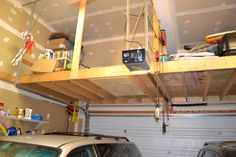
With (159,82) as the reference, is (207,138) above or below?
below

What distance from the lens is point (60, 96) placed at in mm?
5430

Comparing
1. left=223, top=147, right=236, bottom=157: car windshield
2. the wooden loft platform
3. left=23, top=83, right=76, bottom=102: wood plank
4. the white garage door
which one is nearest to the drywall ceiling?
the wooden loft platform

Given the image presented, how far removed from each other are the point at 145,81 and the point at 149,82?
0.09 m

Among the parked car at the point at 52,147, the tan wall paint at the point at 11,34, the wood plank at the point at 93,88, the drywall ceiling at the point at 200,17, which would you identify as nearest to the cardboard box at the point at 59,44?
the tan wall paint at the point at 11,34

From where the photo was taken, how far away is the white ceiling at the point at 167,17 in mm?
4273

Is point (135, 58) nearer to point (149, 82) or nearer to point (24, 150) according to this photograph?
point (149, 82)

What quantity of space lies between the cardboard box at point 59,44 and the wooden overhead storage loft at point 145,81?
1.01 meters

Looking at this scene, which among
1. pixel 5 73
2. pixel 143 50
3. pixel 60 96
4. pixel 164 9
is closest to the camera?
pixel 143 50

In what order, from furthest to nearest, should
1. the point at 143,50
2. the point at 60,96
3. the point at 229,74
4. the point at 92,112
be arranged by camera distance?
the point at 92,112 < the point at 60,96 < the point at 229,74 < the point at 143,50

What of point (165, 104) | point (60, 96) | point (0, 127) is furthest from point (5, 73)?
point (165, 104)

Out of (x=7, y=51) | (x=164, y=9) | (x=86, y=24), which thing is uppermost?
(x=86, y=24)

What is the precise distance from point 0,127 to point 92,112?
287cm

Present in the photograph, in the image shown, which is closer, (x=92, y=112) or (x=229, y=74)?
(x=229, y=74)

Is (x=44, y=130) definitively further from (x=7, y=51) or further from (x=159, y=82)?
(x=159, y=82)
